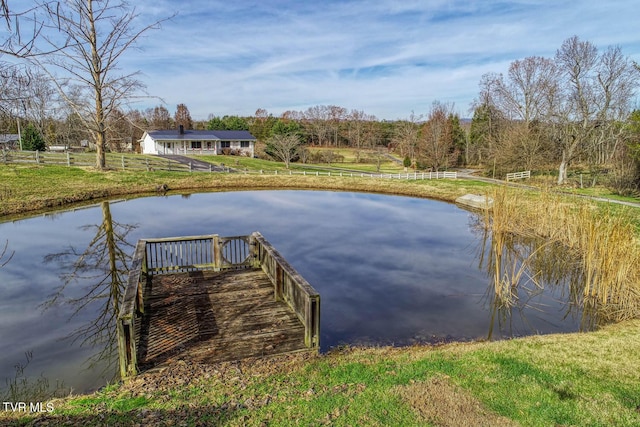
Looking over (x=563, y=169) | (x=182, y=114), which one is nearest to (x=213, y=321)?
(x=563, y=169)

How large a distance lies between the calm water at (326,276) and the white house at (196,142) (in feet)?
105

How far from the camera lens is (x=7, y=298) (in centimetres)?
904

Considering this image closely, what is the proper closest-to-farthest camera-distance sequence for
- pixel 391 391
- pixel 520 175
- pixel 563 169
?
pixel 391 391 < pixel 563 169 < pixel 520 175

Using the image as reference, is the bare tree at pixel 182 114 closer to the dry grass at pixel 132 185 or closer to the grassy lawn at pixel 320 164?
the grassy lawn at pixel 320 164

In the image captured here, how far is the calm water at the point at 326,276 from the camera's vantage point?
7495 millimetres

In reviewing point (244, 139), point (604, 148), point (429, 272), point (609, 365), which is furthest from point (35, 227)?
point (604, 148)

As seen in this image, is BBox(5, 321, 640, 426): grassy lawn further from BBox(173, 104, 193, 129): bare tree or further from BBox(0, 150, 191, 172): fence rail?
BBox(173, 104, 193, 129): bare tree

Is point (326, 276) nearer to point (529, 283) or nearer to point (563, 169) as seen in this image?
point (529, 283)

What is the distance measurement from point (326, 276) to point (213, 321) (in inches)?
163

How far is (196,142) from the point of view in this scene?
52469 millimetres

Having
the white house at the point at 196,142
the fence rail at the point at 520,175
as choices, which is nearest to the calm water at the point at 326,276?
the fence rail at the point at 520,175

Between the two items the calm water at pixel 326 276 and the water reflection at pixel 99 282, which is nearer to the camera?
the water reflection at pixel 99 282

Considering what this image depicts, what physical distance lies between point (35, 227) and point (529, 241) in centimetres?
1961

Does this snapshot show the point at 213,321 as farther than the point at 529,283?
No
